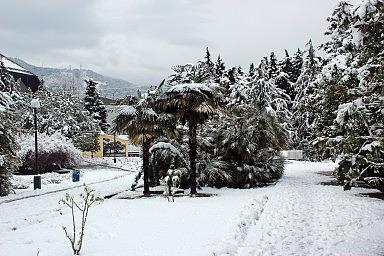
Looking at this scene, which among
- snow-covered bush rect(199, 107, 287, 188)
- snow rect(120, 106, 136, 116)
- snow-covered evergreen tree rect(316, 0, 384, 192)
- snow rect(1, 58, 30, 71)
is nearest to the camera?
snow-covered evergreen tree rect(316, 0, 384, 192)

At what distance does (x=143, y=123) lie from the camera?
1783 cm

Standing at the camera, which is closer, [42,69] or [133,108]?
[133,108]

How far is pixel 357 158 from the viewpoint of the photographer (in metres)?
8.36

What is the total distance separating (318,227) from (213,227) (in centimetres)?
256

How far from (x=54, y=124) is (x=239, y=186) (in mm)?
30532

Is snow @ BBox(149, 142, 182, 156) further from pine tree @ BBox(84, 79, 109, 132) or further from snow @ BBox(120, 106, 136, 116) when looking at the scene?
pine tree @ BBox(84, 79, 109, 132)

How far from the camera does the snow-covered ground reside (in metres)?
8.44

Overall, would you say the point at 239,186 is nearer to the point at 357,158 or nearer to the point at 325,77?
the point at 325,77

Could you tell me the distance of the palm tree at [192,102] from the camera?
1742 cm

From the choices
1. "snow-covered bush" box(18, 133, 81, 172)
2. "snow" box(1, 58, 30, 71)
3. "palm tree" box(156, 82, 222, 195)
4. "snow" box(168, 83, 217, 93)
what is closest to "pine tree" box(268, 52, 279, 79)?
"snow" box(1, 58, 30, 71)

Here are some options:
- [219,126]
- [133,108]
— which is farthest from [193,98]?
[219,126]

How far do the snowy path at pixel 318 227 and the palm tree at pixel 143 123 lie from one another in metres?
4.94

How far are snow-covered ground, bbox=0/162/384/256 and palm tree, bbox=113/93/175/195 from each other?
9.78 feet

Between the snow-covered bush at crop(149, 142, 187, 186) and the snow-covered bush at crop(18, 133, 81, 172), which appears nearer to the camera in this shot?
the snow-covered bush at crop(149, 142, 187, 186)
